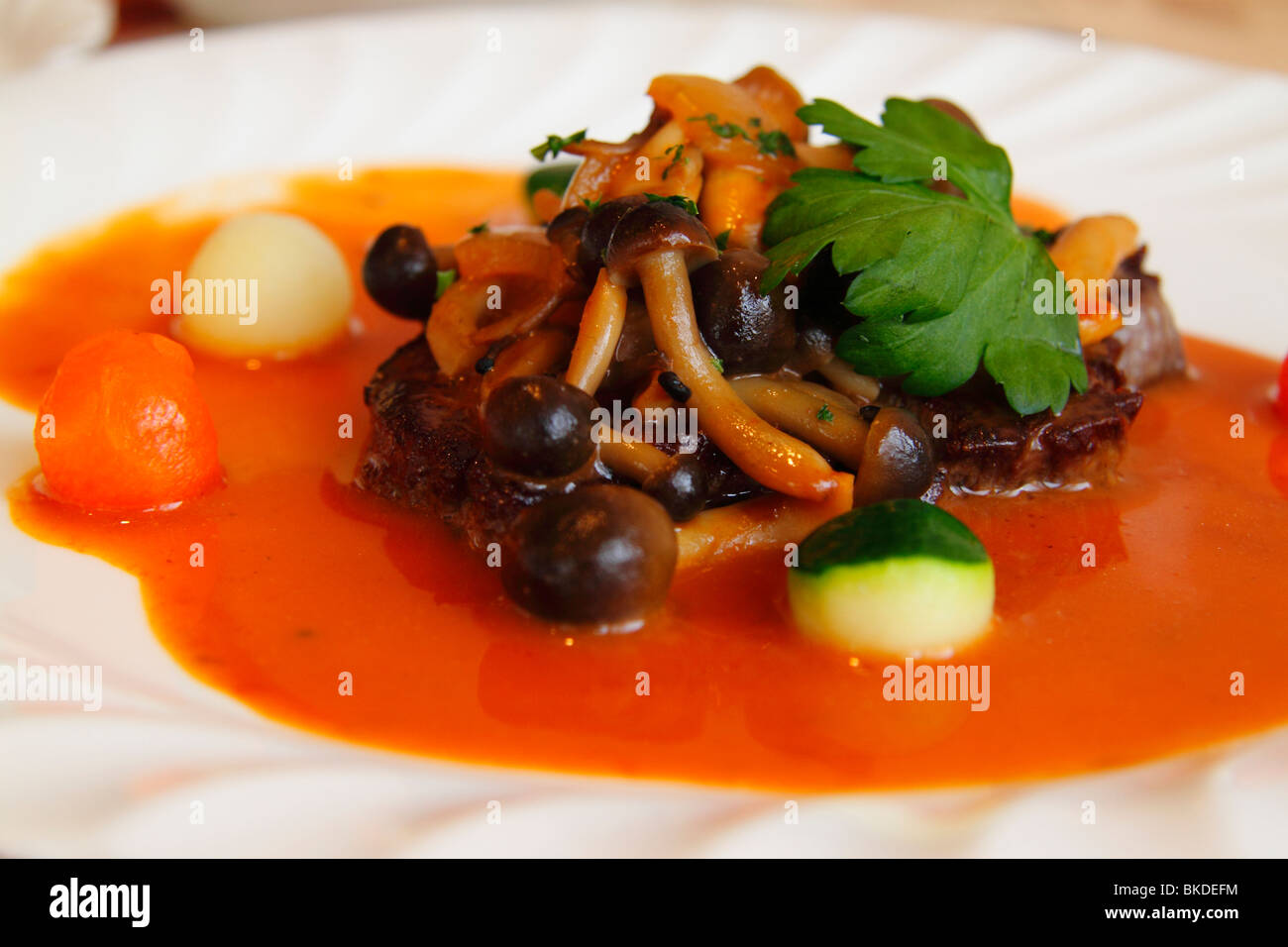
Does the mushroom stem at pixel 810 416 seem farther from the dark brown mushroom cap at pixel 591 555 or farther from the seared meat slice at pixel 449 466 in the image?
the dark brown mushroom cap at pixel 591 555

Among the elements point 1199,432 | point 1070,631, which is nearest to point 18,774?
point 1070,631

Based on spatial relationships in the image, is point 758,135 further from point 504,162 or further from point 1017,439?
point 504,162

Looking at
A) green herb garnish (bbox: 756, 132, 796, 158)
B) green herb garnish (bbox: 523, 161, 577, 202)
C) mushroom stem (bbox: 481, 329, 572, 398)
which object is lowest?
mushroom stem (bbox: 481, 329, 572, 398)

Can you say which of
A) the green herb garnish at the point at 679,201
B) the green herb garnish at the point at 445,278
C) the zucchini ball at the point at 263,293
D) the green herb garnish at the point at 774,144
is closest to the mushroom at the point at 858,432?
the green herb garnish at the point at 679,201

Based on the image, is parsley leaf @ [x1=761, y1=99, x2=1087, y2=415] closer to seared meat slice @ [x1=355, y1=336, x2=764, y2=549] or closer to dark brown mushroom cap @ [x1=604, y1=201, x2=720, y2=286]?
dark brown mushroom cap @ [x1=604, y1=201, x2=720, y2=286]

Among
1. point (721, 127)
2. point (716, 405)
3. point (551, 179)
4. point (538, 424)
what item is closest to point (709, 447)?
point (716, 405)

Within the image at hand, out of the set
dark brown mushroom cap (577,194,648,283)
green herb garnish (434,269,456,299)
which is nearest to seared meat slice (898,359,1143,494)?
dark brown mushroom cap (577,194,648,283)

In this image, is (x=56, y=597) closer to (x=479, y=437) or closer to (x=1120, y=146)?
(x=479, y=437)
